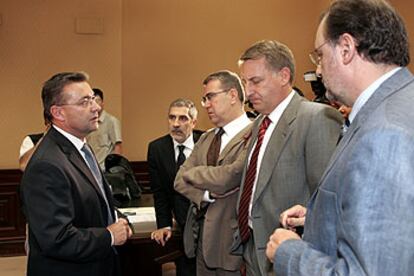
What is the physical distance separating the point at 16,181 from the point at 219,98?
3.83 m

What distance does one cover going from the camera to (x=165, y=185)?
3.65m

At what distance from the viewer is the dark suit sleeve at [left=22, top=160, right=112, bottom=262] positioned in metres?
2.27

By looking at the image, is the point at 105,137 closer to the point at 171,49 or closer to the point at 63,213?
the point at 171,49

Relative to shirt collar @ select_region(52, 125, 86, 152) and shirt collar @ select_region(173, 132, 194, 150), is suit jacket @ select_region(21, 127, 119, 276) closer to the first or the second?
shirt collar @ select_region(52, 125, 86, 152)

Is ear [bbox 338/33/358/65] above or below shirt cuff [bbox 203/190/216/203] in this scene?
above

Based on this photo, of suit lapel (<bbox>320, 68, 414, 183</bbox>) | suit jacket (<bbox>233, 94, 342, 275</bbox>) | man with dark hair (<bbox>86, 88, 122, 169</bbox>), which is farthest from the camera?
man with dark hair (<bbox>86, 88, 122, 169</bbox>)

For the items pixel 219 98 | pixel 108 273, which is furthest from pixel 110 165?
pixel 108 273

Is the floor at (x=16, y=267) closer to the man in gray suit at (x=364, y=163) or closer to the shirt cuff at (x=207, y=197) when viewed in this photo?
the shirt cuff at (x=207, y=197)

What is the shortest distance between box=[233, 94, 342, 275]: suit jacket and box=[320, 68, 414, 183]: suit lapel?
0.94 metres

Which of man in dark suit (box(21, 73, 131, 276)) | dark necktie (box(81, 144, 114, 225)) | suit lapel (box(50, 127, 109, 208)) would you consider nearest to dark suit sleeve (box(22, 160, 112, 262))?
man in dark suit (box(21, 73, 131, 276))

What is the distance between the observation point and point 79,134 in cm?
259

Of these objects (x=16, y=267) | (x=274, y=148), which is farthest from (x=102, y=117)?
(x=274, y=148)

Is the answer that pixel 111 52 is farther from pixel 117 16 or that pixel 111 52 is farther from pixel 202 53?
pixel 202 53

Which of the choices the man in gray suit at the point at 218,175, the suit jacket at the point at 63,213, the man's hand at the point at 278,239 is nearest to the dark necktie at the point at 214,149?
the man in gray suit at the point at 218,175
